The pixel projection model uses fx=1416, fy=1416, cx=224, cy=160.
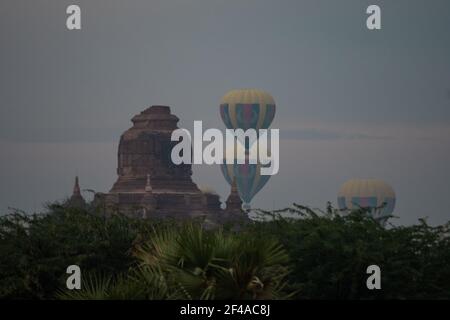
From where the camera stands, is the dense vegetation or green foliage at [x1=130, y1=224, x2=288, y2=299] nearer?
green foliage at [x1=130, y1=224, x2=288, y2=299]

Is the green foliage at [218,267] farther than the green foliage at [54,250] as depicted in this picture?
No

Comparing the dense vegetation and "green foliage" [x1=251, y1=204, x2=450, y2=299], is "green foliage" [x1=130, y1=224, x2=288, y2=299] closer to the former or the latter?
the dense vegetation

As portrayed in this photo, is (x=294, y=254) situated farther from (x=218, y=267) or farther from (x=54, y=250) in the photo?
(x=218, y=267)

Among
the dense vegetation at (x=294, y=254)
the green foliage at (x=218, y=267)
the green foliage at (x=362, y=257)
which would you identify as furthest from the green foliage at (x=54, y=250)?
the green foliage at (x=218, y=267)

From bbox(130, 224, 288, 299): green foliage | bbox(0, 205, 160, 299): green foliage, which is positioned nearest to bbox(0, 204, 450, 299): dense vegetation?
bbox(0, 205, 160, 299): green foliage

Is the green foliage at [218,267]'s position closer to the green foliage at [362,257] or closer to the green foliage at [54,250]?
the green foliage at [362,257]

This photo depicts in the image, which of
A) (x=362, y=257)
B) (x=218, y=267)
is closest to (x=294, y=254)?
Result: (x=362, y=257)

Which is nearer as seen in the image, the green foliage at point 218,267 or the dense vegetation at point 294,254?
the green foliage at point 218,267

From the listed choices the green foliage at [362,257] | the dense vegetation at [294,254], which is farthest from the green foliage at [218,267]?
the green foliage at [362,257]

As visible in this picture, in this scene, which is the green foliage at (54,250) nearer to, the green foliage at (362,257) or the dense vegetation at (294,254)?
the dense vegetation at (294,254)

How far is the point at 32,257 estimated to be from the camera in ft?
139

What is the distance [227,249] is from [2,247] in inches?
755
